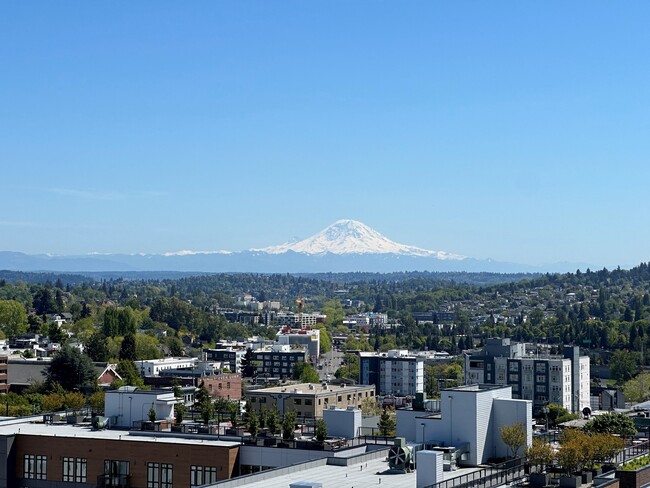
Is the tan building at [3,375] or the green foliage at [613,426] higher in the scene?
the green foliage at [613,426]

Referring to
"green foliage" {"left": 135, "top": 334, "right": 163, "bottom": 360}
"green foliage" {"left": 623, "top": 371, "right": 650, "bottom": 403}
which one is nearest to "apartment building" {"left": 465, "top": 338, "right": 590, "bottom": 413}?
"green foliage" {"left": 623, "top": 371, "right": 650, "bottom": 403}

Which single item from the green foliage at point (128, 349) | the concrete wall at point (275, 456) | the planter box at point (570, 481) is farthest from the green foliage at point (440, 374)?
the planter box at point (570, 481)

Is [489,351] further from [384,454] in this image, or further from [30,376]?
[384,454]

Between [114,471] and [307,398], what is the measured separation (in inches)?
2021

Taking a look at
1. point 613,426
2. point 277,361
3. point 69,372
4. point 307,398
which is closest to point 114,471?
point 613,426

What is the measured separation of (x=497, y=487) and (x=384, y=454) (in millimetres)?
6297

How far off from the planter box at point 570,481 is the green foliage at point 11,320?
13644 cm

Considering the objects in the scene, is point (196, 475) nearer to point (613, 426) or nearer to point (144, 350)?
point (613, 426)

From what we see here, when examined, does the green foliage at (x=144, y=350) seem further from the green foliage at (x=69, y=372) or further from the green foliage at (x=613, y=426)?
the green foliage at (x=613, y=426)

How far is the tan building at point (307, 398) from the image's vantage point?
8662cm

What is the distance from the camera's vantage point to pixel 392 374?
127938 millimetres

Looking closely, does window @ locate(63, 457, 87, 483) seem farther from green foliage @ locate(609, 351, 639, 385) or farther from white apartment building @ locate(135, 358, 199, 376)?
green foliage @ locate(609, 351, 639, 385)

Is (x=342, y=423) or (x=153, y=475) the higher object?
(x=342, y=423)

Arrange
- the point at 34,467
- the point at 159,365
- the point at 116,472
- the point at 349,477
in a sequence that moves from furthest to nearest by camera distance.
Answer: the point at 159,365 < the point at 34,467 < the point at 116,472 < the point at 349,477
